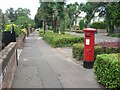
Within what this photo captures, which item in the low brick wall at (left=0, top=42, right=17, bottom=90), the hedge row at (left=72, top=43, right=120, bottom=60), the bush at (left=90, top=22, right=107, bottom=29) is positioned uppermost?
the low brick wall at (left=0, top=42, right=17, bottom=90)

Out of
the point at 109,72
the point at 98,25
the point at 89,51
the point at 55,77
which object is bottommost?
the point at 98,25

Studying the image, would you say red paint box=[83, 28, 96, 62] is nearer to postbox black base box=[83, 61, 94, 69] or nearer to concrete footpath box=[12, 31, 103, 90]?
postbox black base box=[83, 61, 94, 69]

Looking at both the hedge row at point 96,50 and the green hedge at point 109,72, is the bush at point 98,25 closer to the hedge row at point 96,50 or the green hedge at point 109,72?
the hedge row at point 96,50

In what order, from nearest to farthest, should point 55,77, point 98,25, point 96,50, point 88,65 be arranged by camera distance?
point 55,77 → point 88,65 → point 96,50 → point 98,25

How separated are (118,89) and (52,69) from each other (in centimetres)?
373

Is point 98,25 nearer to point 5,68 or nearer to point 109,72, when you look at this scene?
point 109,72

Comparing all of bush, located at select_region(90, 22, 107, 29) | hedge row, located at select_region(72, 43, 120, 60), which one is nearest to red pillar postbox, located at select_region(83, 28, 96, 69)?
hedge row, located at select_region(72, 43, 120, 60)

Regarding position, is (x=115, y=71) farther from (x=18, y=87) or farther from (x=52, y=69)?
(x=52, y=69)

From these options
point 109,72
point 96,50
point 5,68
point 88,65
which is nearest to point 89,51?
point 88,65

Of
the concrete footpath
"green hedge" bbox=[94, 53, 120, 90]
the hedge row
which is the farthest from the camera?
the hedge row

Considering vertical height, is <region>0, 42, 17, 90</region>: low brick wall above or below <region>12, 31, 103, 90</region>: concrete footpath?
above

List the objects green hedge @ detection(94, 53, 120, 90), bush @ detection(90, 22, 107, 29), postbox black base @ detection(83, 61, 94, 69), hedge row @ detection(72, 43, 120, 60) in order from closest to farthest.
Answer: green hedge @ detection(94, 53, 120, 90)
postbox black base @ detection(83, 61, 94, 69)
hedge row @ detection(72, 43, 120, 60)
bush @ detection(90, 22, 107, 29)

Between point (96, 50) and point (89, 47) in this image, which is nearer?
point (89, 47)

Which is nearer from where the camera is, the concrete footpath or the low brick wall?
the low brick wall
